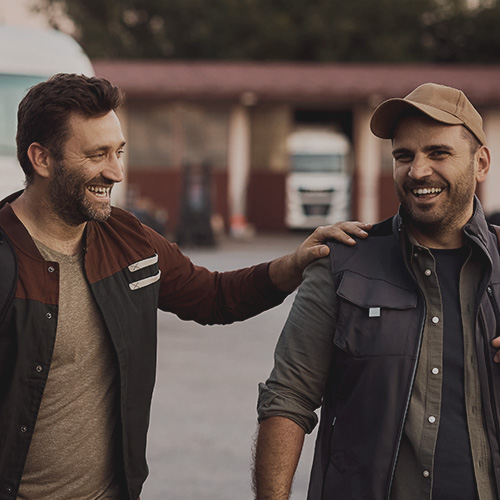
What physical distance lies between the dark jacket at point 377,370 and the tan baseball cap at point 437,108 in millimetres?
257

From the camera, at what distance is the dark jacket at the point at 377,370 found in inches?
108

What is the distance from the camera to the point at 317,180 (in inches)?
1126

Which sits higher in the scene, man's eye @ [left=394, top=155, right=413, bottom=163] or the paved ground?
man's eye @ [left=394, top=155, right=413, bottom=163]

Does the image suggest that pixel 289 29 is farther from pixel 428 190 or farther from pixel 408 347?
pixel 408 347

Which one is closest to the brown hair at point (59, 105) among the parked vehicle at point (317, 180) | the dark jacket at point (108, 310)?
the dark jacket at point (108, 310)

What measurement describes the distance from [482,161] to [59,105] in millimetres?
1196

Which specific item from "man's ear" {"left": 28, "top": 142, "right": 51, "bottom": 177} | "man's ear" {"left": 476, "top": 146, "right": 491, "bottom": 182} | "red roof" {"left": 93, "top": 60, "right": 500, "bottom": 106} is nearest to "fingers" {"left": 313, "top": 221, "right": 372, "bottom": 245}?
"man's ear" {"left": 476, "top": 146, "right": 491, "bottom": 182}

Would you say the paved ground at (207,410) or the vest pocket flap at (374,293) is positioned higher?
the vest pocket flap at (374,293)

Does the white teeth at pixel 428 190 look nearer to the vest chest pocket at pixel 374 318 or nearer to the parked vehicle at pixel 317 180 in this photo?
the vest chest pocket at pixel 374 318

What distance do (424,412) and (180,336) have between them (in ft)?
28.0

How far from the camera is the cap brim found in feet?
9.27

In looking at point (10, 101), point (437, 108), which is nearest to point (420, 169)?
point (437, 108)

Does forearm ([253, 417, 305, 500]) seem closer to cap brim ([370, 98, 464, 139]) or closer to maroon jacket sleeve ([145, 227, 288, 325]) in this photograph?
maroon jacket sleeve ([145, 227, 288, 325])

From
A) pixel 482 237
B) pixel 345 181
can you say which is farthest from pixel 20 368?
pixel 345 181
